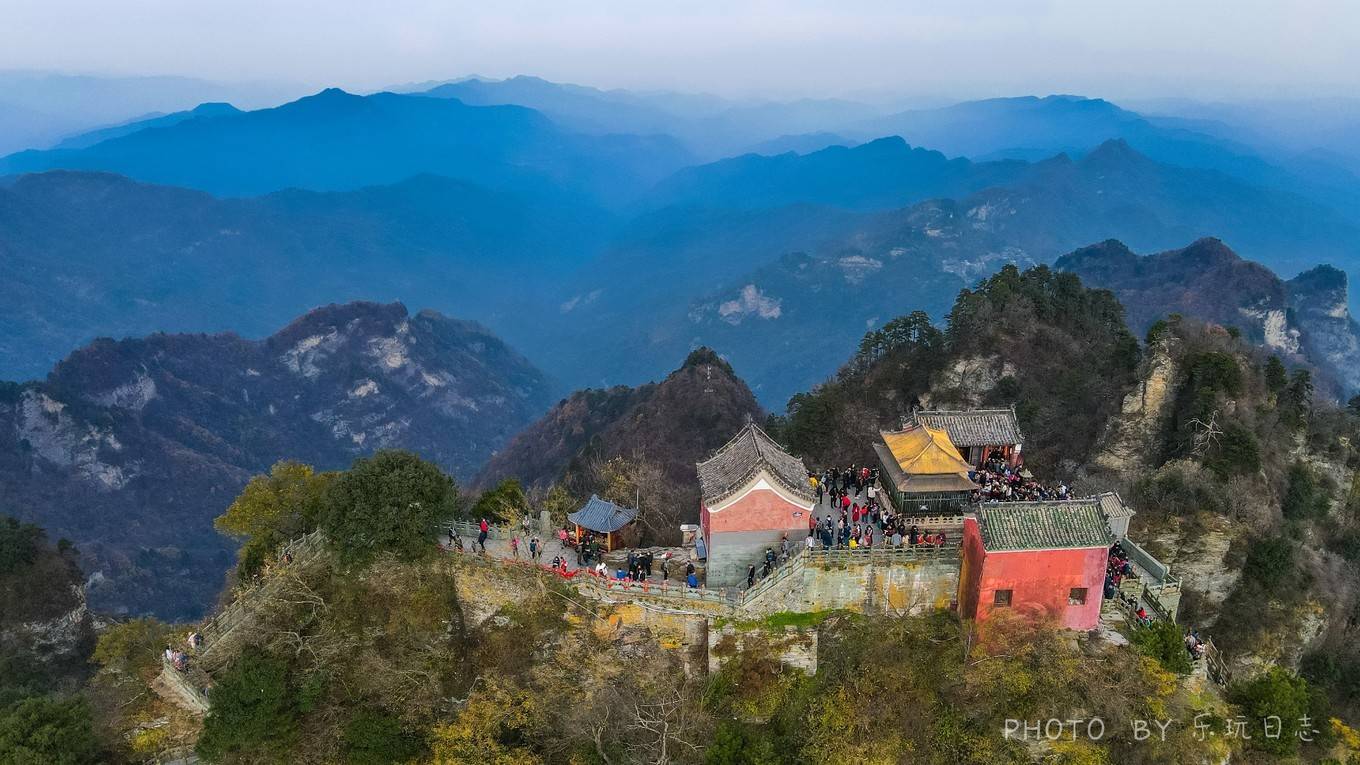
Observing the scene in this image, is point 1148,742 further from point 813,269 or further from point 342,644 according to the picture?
point 813,269

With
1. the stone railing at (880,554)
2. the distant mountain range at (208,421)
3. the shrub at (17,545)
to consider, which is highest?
the stone railing at (880,554)

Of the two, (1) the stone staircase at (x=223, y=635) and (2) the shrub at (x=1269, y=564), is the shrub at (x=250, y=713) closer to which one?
(1) the stone staircase at (x=223, y=635)

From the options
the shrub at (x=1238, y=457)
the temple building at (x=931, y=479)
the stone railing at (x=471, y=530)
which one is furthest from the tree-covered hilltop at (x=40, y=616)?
the shrub at (x=1238, y=457)

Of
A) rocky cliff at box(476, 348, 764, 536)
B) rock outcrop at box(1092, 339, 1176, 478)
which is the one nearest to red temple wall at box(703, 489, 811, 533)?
rocky cliff at box(476, 348, 764, 536)

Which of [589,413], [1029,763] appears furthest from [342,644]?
[589,413]

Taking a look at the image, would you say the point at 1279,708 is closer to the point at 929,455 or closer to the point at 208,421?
the point at 929,455

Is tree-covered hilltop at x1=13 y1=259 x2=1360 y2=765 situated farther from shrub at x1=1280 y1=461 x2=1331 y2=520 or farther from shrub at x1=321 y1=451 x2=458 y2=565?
shrub at x1=1280 y1=461 x2=1331 y2=520
